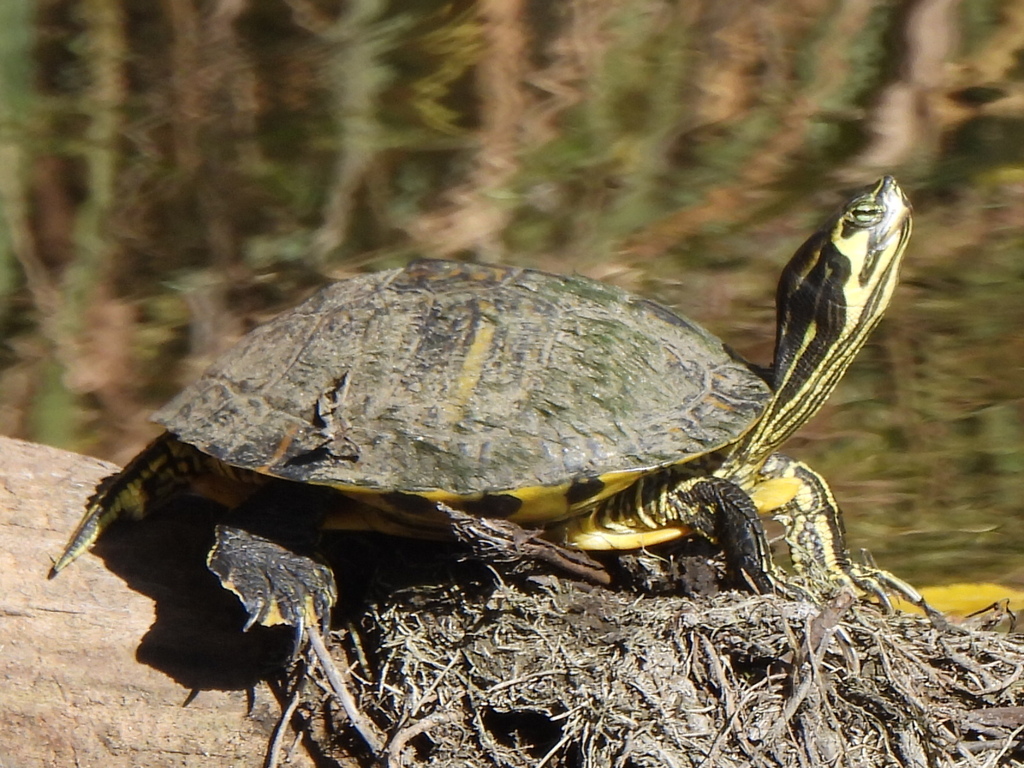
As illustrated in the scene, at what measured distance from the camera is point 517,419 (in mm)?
2250

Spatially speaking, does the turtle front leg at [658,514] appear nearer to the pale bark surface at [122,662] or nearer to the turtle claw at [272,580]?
the turtle claw at [272,580]

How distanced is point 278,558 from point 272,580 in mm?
57

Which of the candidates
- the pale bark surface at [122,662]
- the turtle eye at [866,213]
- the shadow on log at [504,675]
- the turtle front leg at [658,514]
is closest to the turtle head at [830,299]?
the turtle eye at [866,213]

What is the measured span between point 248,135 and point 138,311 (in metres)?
1.21

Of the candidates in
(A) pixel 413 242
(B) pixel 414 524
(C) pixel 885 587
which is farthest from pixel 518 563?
(A) pixel 413 242

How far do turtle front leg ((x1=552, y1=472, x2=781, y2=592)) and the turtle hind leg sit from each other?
508mm

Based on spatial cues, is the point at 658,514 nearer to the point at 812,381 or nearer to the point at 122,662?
the point at 812,381

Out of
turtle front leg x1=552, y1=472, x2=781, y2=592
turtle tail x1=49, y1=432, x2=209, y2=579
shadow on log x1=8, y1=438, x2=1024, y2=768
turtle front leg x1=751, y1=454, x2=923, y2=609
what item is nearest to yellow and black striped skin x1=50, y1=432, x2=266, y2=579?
turtle tail x1=49, y1=432, x2=209, y2=579

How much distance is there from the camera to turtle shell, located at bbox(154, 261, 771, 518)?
220 cm

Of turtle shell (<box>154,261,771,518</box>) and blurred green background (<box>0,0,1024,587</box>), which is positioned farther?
blurred green background (<box>0,0,1024,587</box>)

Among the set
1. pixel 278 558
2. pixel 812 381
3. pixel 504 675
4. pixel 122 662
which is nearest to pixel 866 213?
pixel 812 381

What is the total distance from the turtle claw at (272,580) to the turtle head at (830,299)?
101 centimetres

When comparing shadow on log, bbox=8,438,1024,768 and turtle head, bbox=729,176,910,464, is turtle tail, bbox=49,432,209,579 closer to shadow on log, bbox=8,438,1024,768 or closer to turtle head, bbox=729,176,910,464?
shadow on log, bbox=8,438,1024,768

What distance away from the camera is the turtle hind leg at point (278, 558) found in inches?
83.9
